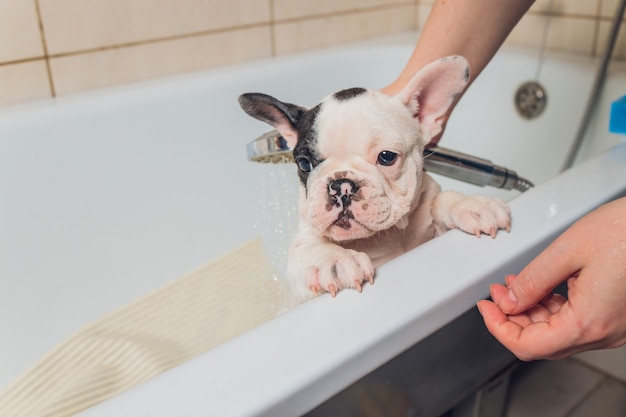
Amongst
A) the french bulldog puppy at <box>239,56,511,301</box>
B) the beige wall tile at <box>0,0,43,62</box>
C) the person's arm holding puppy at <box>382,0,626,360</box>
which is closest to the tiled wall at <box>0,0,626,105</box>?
the beige wall tile at <box>0,0,43,62</box>

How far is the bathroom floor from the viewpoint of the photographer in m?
1.31

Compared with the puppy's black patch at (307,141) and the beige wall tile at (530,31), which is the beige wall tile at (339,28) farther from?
the puppy's black patch at (307,141)

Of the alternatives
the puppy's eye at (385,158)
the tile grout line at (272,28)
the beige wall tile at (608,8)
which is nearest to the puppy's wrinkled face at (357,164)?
the puppy's eye at (385,158)

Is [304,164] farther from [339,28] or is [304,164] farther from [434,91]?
[339,28]

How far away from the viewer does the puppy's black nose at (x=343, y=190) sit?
0.72 m

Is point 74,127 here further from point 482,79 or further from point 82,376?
point 482,79

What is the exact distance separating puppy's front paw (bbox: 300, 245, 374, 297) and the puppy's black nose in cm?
6

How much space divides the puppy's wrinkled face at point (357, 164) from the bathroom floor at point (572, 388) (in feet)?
2.45

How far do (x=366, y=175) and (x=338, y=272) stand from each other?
139mm

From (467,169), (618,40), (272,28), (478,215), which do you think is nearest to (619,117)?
(467,169)

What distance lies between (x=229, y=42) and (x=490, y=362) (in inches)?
40.0

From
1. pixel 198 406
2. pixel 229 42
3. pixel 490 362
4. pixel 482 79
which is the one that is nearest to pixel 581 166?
pixel 490 362

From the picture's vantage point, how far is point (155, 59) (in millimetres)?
1425

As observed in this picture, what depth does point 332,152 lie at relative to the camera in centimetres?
77
